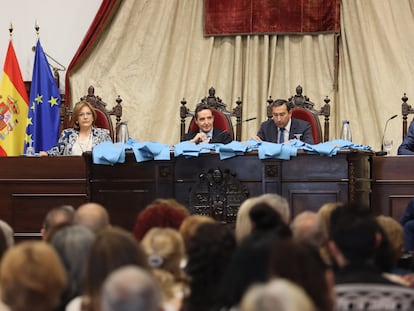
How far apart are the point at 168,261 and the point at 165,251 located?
0.04m

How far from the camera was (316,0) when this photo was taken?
8.71 metres

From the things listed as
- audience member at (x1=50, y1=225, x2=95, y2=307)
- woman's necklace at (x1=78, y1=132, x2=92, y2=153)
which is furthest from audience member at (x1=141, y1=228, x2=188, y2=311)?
woman's necklace at (x1=78, y1=132, x2=92, y2=153)

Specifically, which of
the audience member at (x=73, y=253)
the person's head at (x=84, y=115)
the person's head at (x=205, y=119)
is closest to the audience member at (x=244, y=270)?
the audience member at (x=73, y=253)

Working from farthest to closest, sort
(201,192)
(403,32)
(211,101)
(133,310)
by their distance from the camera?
(403,32) < (211,101) < (201,192) < (133,310)

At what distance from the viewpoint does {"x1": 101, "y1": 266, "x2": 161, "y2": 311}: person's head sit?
2.16m

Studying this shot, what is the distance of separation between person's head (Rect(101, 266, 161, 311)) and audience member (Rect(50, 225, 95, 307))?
0.84 meters

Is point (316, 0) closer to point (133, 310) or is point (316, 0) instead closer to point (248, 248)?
point (248, 248)

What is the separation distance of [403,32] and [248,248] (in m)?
6.32

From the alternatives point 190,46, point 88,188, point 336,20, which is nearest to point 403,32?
point 336,20

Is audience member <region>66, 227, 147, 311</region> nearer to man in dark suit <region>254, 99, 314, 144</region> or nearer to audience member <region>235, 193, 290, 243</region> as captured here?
audience member <region>235, 193, 290, 243</region>

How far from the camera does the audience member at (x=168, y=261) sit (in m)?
3.01

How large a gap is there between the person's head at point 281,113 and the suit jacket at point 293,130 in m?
0.07

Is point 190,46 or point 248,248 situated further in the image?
point 190,46

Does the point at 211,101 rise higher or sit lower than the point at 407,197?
higher
